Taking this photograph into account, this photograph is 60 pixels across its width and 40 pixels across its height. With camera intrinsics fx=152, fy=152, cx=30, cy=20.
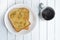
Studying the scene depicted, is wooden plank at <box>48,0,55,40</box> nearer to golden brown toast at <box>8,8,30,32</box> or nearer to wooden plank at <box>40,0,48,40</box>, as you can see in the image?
wooden plank at <box>40,0,48,40</box>

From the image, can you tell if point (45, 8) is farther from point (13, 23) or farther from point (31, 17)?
point (13, 23)

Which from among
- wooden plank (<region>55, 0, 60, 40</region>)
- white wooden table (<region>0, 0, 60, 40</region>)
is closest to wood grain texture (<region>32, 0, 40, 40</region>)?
white wooden table (<region>0, 0, 60, 40</region>)

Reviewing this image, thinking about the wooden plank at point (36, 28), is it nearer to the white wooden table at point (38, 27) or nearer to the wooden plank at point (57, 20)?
the white wooden table at point (38, 27)

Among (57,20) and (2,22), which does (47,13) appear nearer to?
(57,20)

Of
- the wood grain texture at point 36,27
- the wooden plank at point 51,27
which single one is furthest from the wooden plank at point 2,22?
the wooden plank at point 51,27

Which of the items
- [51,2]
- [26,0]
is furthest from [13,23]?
[51,2]

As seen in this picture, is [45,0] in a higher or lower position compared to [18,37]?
higher
